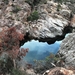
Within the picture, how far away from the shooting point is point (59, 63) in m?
22.4

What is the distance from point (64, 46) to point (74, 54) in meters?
3.66

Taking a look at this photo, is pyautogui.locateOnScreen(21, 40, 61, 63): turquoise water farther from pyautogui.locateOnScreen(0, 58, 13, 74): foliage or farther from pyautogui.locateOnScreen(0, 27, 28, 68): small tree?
pyautogui.locateOnScreen(0, 27, 28, 68): small tree

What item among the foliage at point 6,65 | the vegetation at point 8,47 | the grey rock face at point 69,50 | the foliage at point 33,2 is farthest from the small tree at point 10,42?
the foliage at point 33,2

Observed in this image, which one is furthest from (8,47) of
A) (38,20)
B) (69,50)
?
(38,20)

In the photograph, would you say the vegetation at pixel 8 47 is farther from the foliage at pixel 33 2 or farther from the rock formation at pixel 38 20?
the foliage at pixel 33 2

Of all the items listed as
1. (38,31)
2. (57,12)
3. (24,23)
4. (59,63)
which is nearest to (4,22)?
(24,23)

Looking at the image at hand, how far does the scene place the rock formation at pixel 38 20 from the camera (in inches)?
1522

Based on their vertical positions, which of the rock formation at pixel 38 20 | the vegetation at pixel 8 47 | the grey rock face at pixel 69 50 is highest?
the vegetation at pixel 8 47

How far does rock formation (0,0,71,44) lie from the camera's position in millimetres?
38656

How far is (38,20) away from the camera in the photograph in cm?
4106

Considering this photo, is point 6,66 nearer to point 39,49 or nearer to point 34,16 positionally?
point 39,49

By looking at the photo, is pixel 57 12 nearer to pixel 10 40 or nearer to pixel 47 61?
pixel 47 61

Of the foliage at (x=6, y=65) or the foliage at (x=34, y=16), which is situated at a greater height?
the foliage at (x=6, y=65)

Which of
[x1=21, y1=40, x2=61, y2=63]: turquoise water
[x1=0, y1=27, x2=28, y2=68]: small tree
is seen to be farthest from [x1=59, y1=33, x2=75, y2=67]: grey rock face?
[x1=21, y1=40, x2=61, y2=63]: turquoise water
